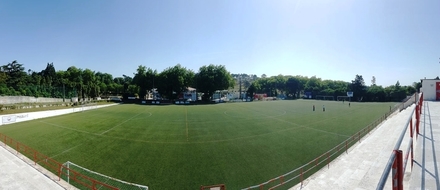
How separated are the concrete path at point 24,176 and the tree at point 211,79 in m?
65.9

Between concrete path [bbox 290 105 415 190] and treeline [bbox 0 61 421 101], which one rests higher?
treeline [bbox 0 61 421 101]

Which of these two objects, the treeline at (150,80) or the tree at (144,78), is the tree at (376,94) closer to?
the treeline at (150,80)

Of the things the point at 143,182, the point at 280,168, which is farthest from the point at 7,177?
the point at 280,168

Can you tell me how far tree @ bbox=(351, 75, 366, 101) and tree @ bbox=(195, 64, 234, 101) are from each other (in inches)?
2143

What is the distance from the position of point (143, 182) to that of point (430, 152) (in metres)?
14.0

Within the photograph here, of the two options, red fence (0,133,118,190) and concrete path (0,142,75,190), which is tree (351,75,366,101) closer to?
red fence (0,133,118,190)

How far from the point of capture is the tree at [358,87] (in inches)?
3664

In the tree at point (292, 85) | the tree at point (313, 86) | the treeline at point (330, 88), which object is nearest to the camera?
the treeline at point (330, 88)

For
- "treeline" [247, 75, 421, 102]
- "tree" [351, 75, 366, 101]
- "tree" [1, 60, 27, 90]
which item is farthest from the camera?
"tree" [351, 75, 366, 101]

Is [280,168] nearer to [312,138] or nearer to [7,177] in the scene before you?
[312,138]

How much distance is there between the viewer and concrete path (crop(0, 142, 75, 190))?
42.4ft

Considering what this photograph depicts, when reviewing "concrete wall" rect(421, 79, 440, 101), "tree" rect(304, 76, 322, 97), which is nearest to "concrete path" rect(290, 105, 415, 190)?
"concrete wall" rect(421, 79, 440, 101)

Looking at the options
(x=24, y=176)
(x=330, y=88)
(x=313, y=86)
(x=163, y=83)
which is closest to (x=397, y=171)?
(x=24, y=176)

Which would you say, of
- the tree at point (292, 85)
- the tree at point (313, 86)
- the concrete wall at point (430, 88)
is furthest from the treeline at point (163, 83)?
the concrete wall at point (430, 88)
